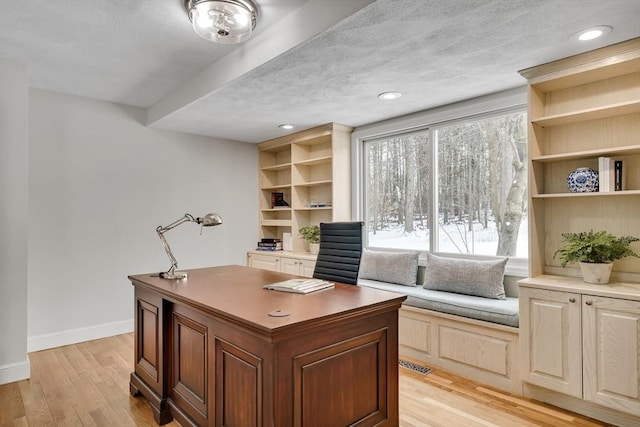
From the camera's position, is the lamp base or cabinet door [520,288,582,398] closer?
cabinet door [520,288,582,398]

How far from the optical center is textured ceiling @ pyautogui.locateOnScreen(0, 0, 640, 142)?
1.99 m

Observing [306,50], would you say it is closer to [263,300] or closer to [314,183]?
[263,300]

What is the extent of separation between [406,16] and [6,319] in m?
3.56

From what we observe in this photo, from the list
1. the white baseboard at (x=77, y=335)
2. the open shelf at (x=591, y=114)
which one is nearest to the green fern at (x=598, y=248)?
the open shelf at (x=591, y=114)

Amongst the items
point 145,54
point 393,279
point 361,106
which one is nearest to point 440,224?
point 393,279

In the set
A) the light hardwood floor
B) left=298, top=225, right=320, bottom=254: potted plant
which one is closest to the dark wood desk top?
the light hardwood floor

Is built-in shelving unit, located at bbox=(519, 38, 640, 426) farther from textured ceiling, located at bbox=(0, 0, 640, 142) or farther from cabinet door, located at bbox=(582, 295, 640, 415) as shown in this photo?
textured ceiling, located at bbox=(0, 0, 640, 142)

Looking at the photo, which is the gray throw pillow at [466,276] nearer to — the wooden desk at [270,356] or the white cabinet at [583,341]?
the white cabinet at [583,341]

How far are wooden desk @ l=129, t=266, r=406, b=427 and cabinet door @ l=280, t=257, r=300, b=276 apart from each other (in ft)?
6.92

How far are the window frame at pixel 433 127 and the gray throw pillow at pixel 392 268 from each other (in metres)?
0.20

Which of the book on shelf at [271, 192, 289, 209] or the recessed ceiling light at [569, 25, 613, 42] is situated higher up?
the recessed ceiling light at [569, 25, 613, 42]

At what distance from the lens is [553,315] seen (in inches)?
96.2

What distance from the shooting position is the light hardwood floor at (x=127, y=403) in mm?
2295

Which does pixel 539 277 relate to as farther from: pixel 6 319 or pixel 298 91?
pixel 6 319
